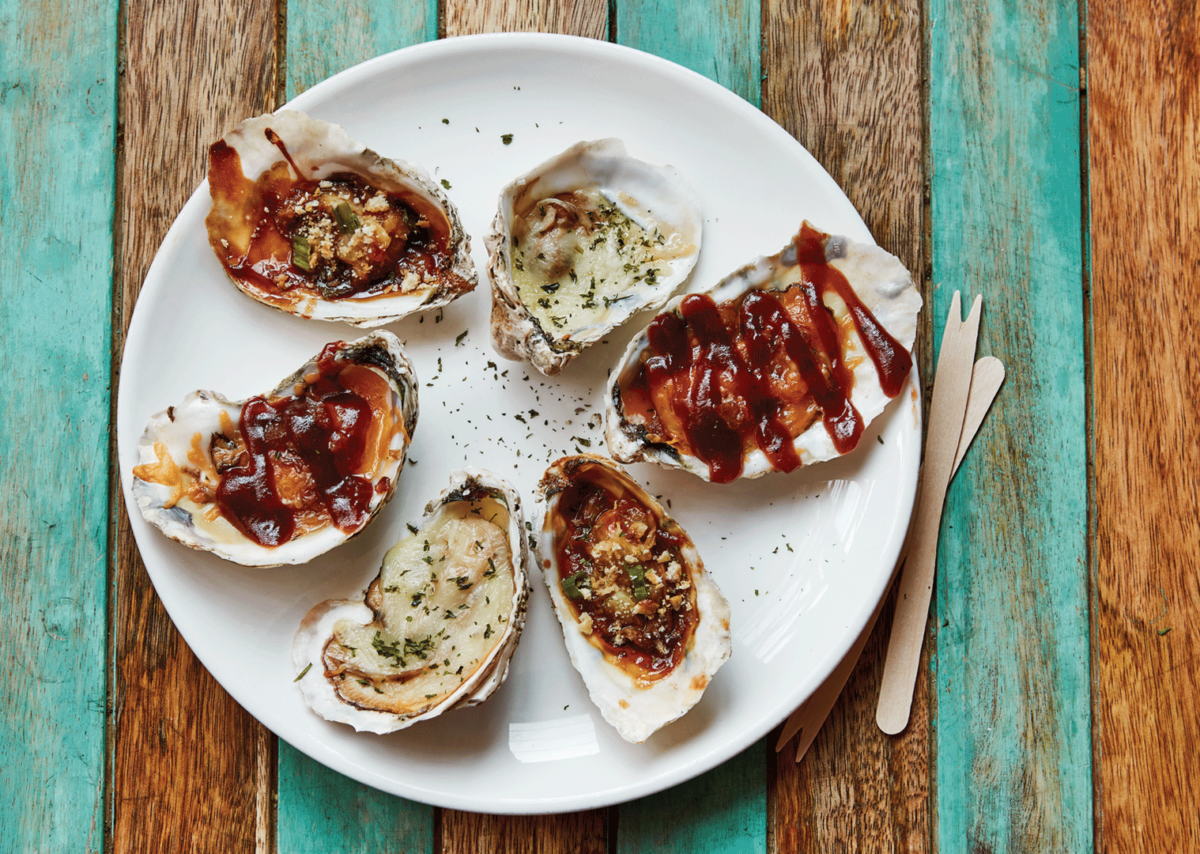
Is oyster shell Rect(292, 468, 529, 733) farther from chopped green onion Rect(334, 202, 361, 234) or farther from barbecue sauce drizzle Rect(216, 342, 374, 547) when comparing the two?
chopped green onion Rect(334, 202, 361, 234)

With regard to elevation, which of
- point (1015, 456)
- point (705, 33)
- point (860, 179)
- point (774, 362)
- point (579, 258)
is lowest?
point (1015, 456)

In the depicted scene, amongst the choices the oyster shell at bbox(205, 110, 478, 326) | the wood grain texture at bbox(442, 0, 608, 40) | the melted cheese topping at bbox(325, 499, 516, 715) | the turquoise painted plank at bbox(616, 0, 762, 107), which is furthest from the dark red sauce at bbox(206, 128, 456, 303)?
the turquoise painted plank at bbox(616, 0, 762, 107)

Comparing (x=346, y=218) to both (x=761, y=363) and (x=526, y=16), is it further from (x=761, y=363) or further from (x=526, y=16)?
(x=761, y=363)

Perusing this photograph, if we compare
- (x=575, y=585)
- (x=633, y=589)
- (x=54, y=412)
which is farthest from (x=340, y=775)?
(x=54, y=412)

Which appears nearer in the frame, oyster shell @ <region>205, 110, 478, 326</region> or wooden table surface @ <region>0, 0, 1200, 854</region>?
oyster shell @ <region>205, 110, 478, 326</region>

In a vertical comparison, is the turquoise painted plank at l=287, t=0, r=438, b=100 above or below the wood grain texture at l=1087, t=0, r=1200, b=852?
above

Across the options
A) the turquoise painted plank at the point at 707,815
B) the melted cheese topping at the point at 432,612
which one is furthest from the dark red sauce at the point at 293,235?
the turquoise painted plank at the point at 707,815

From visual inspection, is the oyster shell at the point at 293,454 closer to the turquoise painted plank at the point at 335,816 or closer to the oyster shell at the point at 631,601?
the oyster shell at the point at 631,601

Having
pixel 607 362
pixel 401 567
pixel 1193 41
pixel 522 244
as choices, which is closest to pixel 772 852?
pixel 401 567
